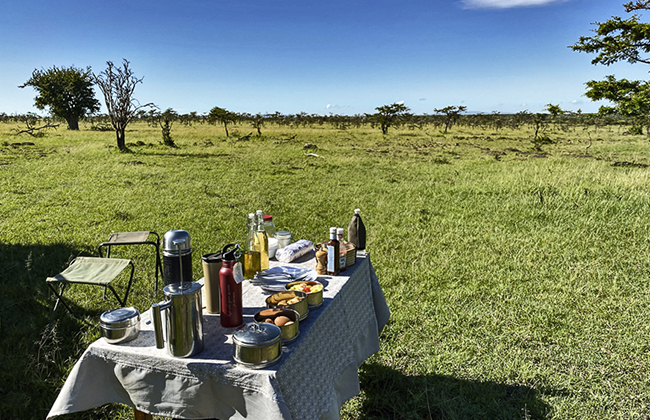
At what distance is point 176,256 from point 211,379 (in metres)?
0.61

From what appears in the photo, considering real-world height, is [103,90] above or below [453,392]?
above

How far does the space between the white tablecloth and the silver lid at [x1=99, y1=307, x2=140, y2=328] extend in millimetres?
95

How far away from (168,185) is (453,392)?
9305mm

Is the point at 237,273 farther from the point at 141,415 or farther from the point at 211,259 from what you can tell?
the point at 141,415

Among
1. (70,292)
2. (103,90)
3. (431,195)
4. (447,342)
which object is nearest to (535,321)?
(447,342)

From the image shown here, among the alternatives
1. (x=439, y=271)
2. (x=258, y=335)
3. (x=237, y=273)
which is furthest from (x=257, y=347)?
(x=439, y=271)

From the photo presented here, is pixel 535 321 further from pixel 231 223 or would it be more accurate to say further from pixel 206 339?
pixel 231 223

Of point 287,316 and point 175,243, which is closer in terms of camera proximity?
point 287,316

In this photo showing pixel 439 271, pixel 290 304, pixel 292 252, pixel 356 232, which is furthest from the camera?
pixel 439 271

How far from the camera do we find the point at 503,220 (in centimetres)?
681

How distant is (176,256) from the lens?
1.83m

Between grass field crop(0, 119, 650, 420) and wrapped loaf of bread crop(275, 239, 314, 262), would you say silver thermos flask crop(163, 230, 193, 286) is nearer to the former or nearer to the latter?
wrapped loaf of bread crop(275, 239, 314, 262)

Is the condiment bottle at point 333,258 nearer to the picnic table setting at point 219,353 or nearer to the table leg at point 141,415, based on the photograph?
the picnic table setting at point 219,353

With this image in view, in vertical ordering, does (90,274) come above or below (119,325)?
below
